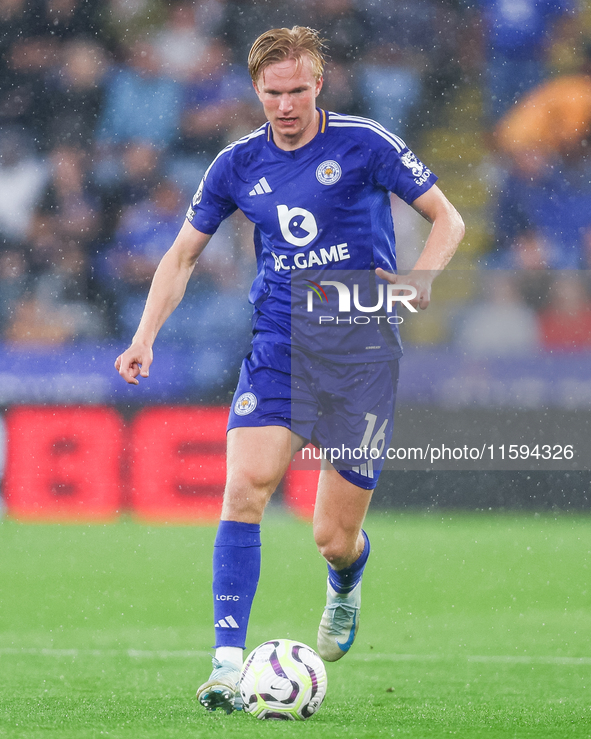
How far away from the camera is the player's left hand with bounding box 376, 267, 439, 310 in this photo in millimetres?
2969

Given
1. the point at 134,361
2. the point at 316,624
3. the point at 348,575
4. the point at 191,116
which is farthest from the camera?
the point at 191,116

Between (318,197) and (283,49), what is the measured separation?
0.44 metres

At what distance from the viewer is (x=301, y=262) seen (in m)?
3.39

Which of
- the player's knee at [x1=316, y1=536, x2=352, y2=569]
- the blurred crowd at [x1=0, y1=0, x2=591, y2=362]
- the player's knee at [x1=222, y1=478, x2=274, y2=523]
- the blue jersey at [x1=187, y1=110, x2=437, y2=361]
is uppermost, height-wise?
the blurred crowd at [x1=0, y1=0, x2=591, y2=362]

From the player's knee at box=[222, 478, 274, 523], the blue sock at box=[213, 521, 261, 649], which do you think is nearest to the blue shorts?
the player's knee at box=[222, 478, 274, 523]

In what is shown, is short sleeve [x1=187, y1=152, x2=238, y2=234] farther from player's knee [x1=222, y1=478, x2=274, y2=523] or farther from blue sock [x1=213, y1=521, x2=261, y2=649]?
blue sock [x1=213, y1=521, x2=261, y2=649]

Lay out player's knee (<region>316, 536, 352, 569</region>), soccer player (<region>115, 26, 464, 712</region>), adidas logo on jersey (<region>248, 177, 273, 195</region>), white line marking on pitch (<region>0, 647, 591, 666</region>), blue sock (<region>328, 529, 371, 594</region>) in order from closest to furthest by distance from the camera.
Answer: soccer player (<region>115, 26, 464, 712</region>) < adidas logo on jersey (<region>248, 177, 273, 195</region>) < player's knee (<region>316, 536, 352, 569</region>) < blue sock (<region>328, 529, 371, 594</region>) < white line marking on pitch (<region>0, 647, 591, 666</region>)

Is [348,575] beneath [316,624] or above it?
above

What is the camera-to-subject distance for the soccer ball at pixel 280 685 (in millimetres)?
2887

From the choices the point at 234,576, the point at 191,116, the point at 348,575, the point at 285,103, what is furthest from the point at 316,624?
the point at 191,116

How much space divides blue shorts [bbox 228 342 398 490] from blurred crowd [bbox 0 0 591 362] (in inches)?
204

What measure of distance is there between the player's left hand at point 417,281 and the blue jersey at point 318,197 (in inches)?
16.8

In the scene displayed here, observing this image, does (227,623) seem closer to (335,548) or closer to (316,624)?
(335,548)

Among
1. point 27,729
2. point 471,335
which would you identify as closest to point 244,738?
point 27,729
